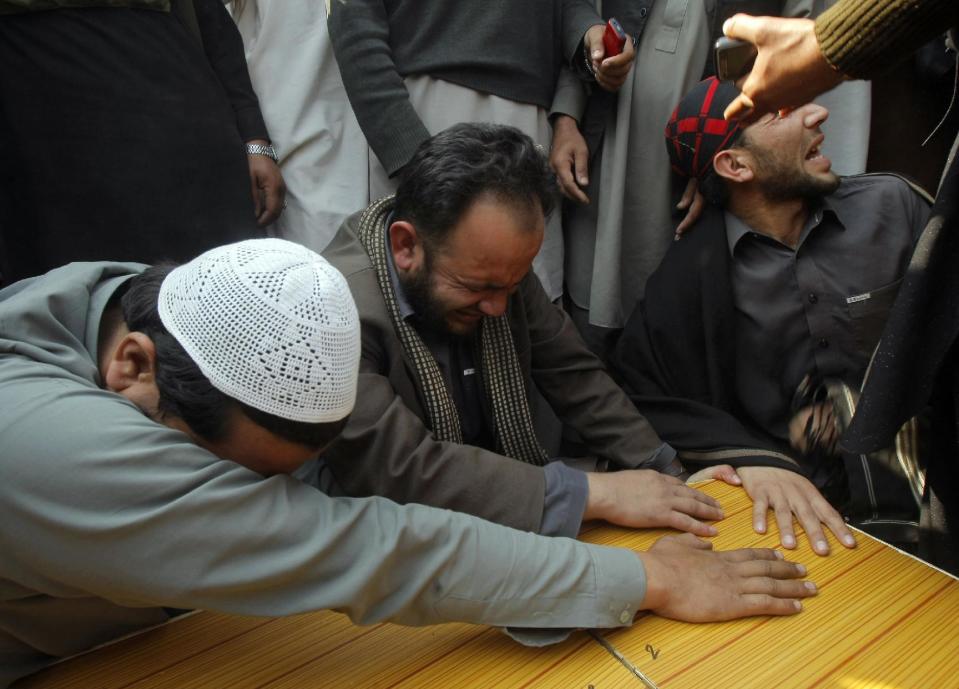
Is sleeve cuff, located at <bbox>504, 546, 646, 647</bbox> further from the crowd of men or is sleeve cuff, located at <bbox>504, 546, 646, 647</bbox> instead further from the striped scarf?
the striped scarf

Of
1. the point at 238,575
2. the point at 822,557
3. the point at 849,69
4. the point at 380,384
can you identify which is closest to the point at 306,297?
the point at 238,575

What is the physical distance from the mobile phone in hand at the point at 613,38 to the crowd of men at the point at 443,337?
0.02 m

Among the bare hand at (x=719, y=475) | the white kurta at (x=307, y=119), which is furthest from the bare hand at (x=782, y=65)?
the white kurta at (x=307, y=119)

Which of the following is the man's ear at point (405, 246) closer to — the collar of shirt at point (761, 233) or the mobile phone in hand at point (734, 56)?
the mobile phone in hand at point (734, 56)

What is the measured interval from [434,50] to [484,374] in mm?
1022

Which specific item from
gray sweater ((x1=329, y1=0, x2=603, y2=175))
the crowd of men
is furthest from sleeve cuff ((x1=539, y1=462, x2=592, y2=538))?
gray sweater ((x1=329, y1=0, x2=603, y2=175))

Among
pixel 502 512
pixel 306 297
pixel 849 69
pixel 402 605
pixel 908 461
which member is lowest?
pixel 908 461

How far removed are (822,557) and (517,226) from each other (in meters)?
0.90

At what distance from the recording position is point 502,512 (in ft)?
4.68

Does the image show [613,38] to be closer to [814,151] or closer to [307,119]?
[814,151]

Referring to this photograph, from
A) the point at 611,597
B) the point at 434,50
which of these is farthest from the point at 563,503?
the point at 434,50

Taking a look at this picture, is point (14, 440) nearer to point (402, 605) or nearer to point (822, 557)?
point (402, 605)

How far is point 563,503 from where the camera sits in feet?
4.76

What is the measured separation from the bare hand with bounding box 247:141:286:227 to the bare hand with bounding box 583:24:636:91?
1006 millimetres
